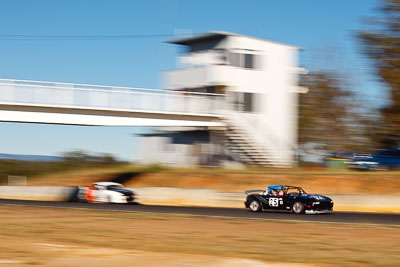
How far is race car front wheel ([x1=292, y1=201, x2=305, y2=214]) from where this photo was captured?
26.0 metres

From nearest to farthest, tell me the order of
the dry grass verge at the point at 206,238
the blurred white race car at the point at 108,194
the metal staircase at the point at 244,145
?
the dry grass verge at the point at 206,238 < the blurred white race car at the point at 108,194 < the metal staircase at the point at 244,145

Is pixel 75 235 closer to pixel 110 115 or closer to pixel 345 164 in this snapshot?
pixel 110 115

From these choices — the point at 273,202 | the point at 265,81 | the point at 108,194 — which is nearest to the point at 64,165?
the point at 265,81

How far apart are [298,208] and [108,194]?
11.6 meters

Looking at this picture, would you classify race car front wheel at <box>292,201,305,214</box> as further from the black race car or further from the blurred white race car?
the blurred white race car

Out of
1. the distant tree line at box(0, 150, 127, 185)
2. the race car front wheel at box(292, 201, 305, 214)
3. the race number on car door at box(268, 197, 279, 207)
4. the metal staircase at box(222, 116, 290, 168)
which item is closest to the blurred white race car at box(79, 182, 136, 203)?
the race number on car door at box(268, 197, 279, 207)

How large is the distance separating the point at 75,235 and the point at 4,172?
2567 inches

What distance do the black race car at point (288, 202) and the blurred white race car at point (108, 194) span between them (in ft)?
26.4

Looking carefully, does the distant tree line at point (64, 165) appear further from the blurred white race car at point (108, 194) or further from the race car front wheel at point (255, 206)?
the race car front wheel at point (255, 206)

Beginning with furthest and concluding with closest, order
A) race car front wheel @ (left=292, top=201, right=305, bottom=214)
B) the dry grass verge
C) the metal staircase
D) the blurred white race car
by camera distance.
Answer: the metal staircase → the blurred white race car → race car front wheel @ (left=292, top=201, right=305, bottom=214) → the dry grass verge

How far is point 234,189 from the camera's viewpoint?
38.6 m

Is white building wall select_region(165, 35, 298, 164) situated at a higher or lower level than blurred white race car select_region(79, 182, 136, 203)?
higher

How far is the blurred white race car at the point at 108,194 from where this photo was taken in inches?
1332

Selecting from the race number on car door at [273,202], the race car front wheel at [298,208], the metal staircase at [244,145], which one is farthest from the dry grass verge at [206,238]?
the metal staircase at [244,145]
